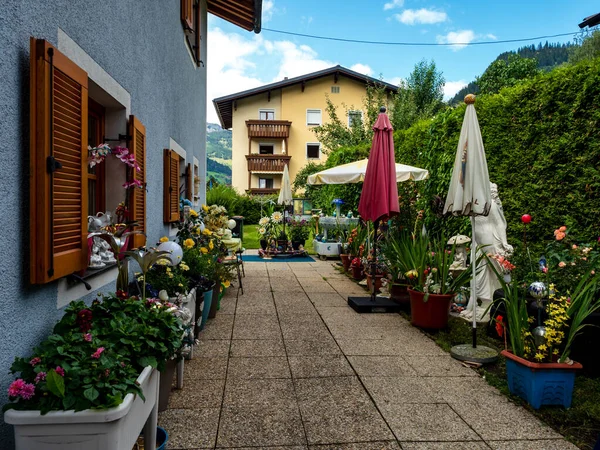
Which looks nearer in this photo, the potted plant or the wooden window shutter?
the potted plant

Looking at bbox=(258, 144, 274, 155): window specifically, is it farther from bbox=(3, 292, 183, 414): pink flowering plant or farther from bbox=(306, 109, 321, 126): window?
bbox=(3, 292, 183, 414): pink flowering plant

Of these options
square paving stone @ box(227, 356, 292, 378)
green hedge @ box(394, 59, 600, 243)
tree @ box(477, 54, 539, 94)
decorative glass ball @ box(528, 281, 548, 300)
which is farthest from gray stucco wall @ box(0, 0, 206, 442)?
tree @ box(477, 54, 539, 94)

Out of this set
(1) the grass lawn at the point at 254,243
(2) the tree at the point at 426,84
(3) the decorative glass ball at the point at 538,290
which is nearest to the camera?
(3) the decorative glass ball at the point at 538,290

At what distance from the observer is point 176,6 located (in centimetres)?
614

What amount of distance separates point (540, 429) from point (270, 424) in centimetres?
172

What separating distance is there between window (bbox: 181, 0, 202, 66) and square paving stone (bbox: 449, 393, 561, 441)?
6.22m

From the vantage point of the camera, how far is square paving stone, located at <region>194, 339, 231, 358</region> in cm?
416

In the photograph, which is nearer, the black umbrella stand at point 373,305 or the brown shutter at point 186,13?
the black umbrella stand at point 373,305

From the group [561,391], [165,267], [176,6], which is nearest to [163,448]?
[165,267]

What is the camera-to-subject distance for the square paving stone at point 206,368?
361 centimetres

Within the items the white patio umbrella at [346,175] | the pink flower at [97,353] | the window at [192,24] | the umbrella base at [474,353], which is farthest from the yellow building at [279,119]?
the pink flower at [97,353]

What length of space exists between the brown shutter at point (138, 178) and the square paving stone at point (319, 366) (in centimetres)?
175

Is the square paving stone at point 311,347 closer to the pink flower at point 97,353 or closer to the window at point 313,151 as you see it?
the pink flower at point 97,353

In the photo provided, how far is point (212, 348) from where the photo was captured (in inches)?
171
